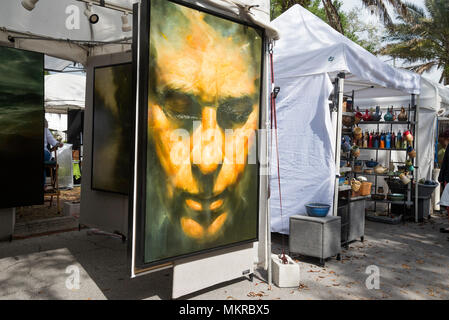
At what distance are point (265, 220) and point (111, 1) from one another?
3.39 meters

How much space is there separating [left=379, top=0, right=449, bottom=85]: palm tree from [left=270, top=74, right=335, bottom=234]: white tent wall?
53.5 feet

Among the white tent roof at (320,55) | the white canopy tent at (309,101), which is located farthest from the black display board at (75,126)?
the white canopy tent at (309,101)

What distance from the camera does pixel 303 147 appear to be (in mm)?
6070

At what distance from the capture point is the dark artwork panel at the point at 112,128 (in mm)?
5691

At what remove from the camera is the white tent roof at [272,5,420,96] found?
5.70 metres

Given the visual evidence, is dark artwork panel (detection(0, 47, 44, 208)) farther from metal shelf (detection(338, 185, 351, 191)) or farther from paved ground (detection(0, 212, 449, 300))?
metal shelf (detection(338, 185, 351, 191))

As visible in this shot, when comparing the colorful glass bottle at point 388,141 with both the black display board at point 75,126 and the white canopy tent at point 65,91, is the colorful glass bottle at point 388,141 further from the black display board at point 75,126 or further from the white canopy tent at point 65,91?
the black display board at point 75,126

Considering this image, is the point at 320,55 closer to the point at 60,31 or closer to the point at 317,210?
the point at 317,210

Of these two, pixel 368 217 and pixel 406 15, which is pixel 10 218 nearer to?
pixel 368 217

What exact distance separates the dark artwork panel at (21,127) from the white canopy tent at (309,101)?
3864mm

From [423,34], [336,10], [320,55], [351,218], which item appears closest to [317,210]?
[351,218]

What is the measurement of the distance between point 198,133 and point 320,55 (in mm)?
3041

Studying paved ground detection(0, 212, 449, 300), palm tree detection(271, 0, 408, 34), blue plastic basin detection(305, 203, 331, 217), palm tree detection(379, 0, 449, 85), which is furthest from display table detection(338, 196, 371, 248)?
palm tree detection(379, 0, 449, 85)
